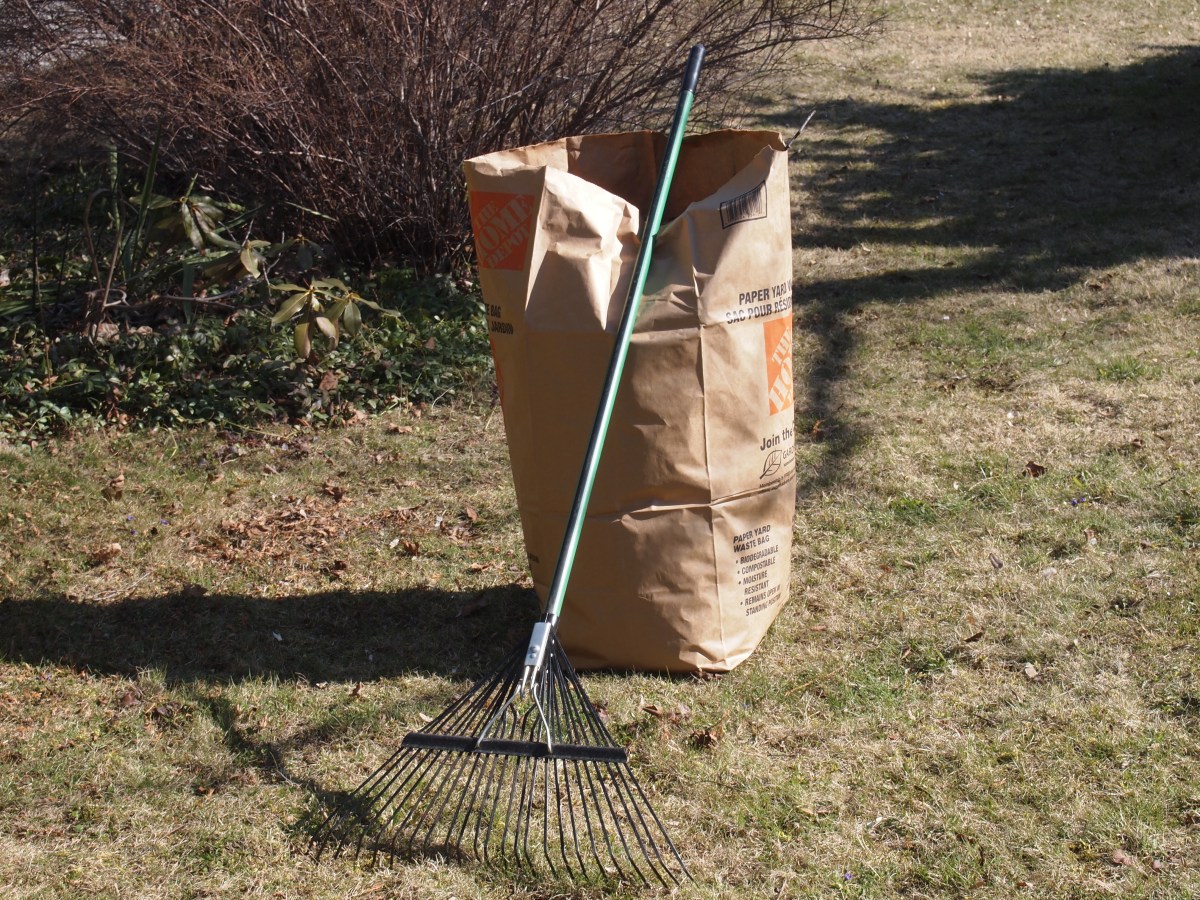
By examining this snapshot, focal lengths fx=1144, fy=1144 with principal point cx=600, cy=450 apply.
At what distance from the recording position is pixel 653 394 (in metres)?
3.05

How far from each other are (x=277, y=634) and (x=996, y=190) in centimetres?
658

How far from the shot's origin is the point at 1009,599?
12.1 feet

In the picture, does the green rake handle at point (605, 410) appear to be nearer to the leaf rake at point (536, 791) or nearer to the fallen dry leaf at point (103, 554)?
the leaf rake at point (536, 791)

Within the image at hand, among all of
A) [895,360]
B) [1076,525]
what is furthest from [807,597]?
[895,360]

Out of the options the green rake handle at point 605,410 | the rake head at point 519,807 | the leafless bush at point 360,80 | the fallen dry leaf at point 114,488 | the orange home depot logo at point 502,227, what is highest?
the leafless bush at point 360,80

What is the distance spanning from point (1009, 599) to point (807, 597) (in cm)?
64

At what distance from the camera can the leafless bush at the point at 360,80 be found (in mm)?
5516

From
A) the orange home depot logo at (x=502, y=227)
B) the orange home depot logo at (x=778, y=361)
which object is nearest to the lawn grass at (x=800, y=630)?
the orange home depot logo at (x=778, y=361)

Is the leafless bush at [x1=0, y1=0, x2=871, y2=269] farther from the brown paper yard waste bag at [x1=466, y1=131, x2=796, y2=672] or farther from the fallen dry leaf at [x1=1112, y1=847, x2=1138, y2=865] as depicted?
the fallen dry leaf at [x1=1112, y1=847, x2=1138, y2=865]

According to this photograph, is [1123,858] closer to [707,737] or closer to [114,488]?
[707,737]

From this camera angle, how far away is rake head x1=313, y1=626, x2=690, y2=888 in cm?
257

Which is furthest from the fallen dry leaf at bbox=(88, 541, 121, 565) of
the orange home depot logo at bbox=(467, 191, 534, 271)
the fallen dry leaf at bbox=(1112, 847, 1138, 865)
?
the fallen dry leaf at bbox=(1112, 847, 1138, 865)

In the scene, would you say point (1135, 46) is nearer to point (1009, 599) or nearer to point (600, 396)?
point (1009, 599)

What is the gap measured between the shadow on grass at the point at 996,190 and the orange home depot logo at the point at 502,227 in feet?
6.38
